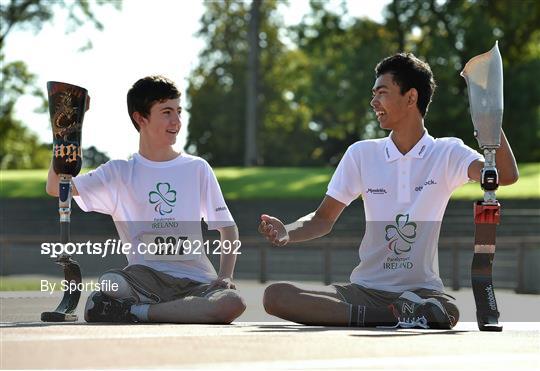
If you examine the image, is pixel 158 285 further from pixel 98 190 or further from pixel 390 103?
pixel 390 103

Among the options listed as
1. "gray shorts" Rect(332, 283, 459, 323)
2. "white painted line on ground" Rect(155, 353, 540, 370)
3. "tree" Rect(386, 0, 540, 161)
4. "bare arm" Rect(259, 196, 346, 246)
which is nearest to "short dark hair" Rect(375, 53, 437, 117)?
"bare arm" Rect(259, 196, 346, 246)

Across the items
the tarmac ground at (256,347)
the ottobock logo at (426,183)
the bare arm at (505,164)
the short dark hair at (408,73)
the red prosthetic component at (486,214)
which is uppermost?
the short dark hair at (408,73)

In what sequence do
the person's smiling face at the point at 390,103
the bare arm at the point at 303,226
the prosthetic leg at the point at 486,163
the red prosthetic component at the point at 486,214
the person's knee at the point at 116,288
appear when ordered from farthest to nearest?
the person's smiling face at the point at 390,103, the person's knee at the point at 116,288, the red prosthetic component at the point at 486,214, the prosthetic leg at the point at 486,163, the bare arm at the point at 303,226

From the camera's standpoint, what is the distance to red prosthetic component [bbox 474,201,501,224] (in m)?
7.12

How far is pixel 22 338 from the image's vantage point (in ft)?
18.6

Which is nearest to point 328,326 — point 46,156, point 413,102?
point 413,102

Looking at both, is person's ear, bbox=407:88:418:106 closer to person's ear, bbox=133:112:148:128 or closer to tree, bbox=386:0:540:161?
person's ear, bbox=133:112:148:128

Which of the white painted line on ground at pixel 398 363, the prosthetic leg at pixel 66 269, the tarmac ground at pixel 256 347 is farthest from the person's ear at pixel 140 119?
the white painted line on ground at pixel 398 363

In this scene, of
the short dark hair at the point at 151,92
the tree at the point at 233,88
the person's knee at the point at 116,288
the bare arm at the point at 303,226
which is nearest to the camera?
the bare arm at the point at 303,226

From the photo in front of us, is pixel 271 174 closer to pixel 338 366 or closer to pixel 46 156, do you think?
pixel 338 366

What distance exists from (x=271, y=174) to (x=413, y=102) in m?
33.5

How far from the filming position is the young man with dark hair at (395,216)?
23.3ft

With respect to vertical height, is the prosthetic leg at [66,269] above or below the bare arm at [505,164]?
below

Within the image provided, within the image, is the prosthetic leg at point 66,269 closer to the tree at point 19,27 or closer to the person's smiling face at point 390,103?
the person's smiling face at point 390,103
